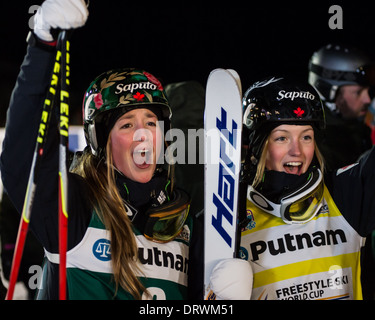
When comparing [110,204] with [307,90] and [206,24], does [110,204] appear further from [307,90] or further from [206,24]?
[206,24]

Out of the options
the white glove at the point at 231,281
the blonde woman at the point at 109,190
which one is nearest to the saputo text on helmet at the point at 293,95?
the blonde woman at the point at 109,190

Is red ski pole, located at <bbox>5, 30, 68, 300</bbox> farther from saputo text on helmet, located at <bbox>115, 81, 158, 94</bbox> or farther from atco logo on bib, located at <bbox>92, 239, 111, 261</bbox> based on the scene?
saputo text on helmet, located at <bbox>115, 81, 158, 94</bbox>

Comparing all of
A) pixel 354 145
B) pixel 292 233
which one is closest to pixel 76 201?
pixel 292 233

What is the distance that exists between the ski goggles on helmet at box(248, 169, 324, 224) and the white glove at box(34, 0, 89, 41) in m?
1.22

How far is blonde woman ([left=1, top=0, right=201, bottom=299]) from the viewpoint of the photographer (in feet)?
7.02

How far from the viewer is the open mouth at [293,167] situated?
113 inches

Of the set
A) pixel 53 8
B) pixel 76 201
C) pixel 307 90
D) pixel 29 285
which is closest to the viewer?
pixel 53 8

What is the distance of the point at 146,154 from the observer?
265 centimetres

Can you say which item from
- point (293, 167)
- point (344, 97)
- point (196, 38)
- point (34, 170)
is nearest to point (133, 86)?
point (34, 170)

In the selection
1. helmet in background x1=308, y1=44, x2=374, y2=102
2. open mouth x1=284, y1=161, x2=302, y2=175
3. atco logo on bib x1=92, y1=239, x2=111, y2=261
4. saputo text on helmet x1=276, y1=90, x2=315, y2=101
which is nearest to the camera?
atco logo on bib x1=92, y1=239, x2=111, y2=261

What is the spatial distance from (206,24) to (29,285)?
2.49 metres

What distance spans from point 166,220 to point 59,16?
0.93 m

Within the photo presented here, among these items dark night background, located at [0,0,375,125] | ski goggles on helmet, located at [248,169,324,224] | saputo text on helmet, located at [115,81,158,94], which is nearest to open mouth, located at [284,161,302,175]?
ski goggles on helmet, located at [248,169,324,224]

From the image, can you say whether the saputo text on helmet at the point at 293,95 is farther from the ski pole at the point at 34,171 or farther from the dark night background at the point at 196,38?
the dark night background at the point at 196,38
